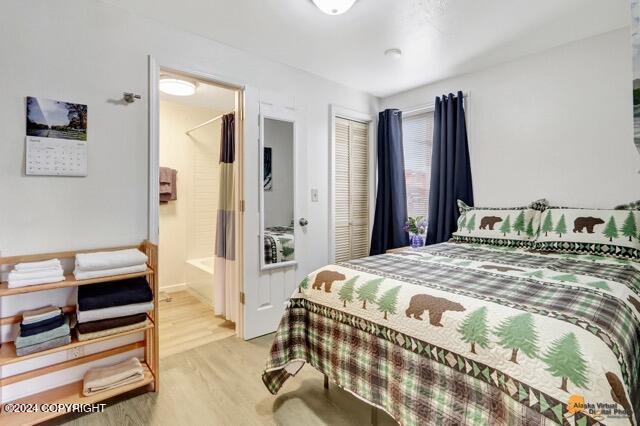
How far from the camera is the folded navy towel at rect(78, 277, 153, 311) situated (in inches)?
69.1

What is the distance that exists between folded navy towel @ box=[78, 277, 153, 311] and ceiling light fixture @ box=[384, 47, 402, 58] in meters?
2.54

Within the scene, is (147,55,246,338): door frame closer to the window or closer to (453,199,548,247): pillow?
(453,199,548,247): pillow

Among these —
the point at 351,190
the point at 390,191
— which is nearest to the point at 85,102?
the point at 351,190

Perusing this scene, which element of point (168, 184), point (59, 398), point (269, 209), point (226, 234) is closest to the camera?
point (59, 398)

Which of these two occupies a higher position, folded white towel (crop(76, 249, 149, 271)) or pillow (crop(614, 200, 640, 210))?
pillow (crop(614, 200, 640, 210))

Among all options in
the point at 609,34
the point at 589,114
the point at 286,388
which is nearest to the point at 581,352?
the point at 286,388

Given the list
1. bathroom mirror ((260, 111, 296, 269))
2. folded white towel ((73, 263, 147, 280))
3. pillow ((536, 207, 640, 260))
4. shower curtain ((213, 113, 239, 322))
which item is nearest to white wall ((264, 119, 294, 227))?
bathroom mirror ((260, 111, 296, 269))

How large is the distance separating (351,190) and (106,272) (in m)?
2.59

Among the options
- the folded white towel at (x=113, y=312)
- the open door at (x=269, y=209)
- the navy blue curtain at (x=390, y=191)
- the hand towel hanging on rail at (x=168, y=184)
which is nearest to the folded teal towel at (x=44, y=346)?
the folded white towel at (x=113, y=312)

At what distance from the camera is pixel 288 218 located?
3.08 meters

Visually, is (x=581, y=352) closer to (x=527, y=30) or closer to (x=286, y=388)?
(x=286, y=388)

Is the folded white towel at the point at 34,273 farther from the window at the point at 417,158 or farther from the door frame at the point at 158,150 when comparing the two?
the window at the point at 417,158

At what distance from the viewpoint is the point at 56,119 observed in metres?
1.88

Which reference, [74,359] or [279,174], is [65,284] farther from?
[279,174]
